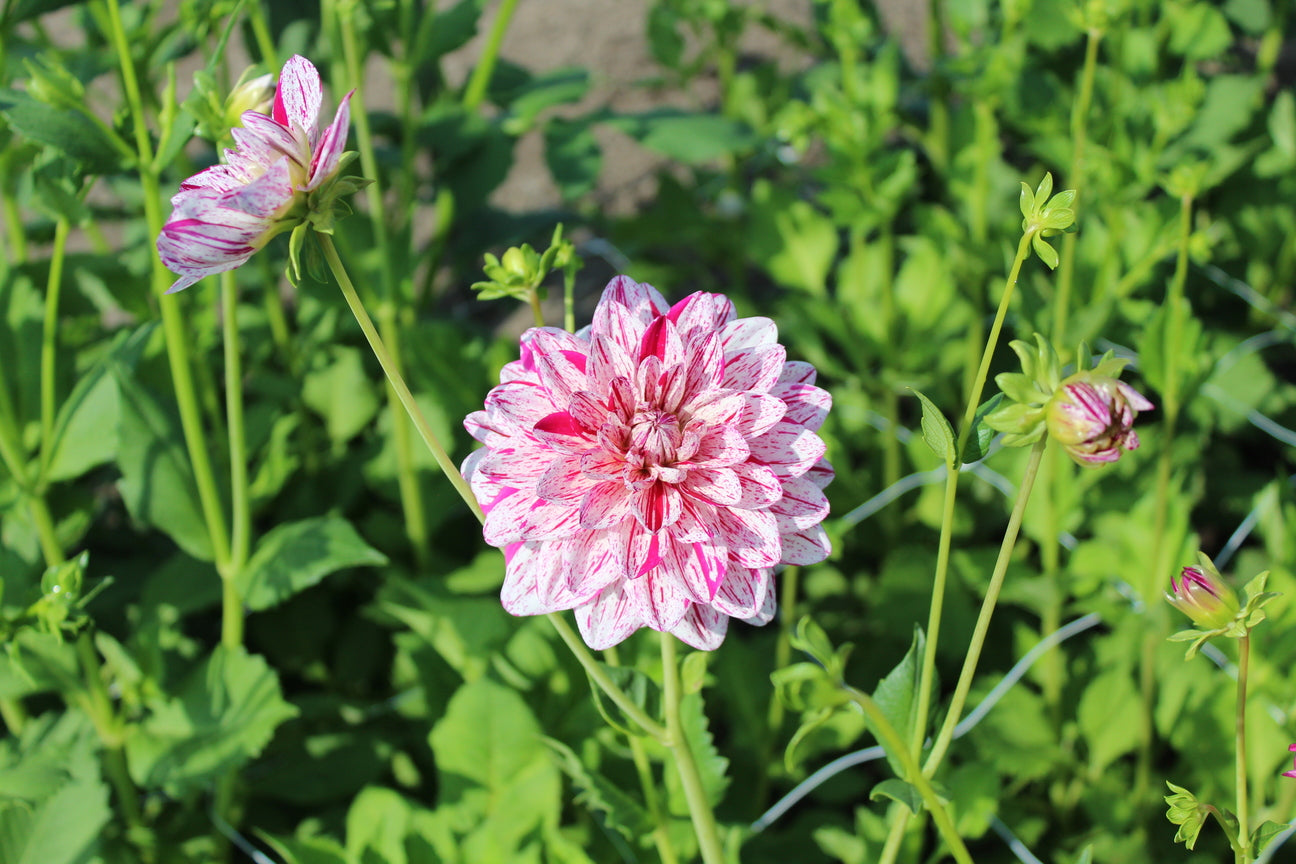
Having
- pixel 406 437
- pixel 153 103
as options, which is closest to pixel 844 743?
pixel 406 437

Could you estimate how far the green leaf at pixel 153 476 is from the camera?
116 cm

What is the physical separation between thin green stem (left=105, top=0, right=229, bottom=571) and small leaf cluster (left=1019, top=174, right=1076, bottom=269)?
0.70 meters

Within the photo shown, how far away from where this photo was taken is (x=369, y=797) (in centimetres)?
104

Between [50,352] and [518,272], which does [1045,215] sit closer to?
[518,272]

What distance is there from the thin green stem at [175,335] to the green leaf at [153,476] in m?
0.01

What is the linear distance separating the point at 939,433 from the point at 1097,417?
0.35ft

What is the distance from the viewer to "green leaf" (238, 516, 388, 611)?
3.46ft

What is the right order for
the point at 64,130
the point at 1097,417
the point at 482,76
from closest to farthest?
1. the point at 1097,417
2. the point at 64,130
3. the point at 482,76

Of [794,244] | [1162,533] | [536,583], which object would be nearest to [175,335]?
[536,583]

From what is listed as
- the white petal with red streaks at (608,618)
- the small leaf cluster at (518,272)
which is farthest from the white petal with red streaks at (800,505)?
the small leaf cluster at (518,272)

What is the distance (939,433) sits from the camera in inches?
25.9

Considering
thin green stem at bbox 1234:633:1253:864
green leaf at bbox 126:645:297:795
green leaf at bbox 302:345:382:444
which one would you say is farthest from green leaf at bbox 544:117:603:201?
thin green stem at bbox 1234:633:1253:864

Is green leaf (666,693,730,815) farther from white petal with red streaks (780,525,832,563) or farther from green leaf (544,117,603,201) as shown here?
green leaf (544,117,603,201)

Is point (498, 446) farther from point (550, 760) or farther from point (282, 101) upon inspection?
point (550, 760)
